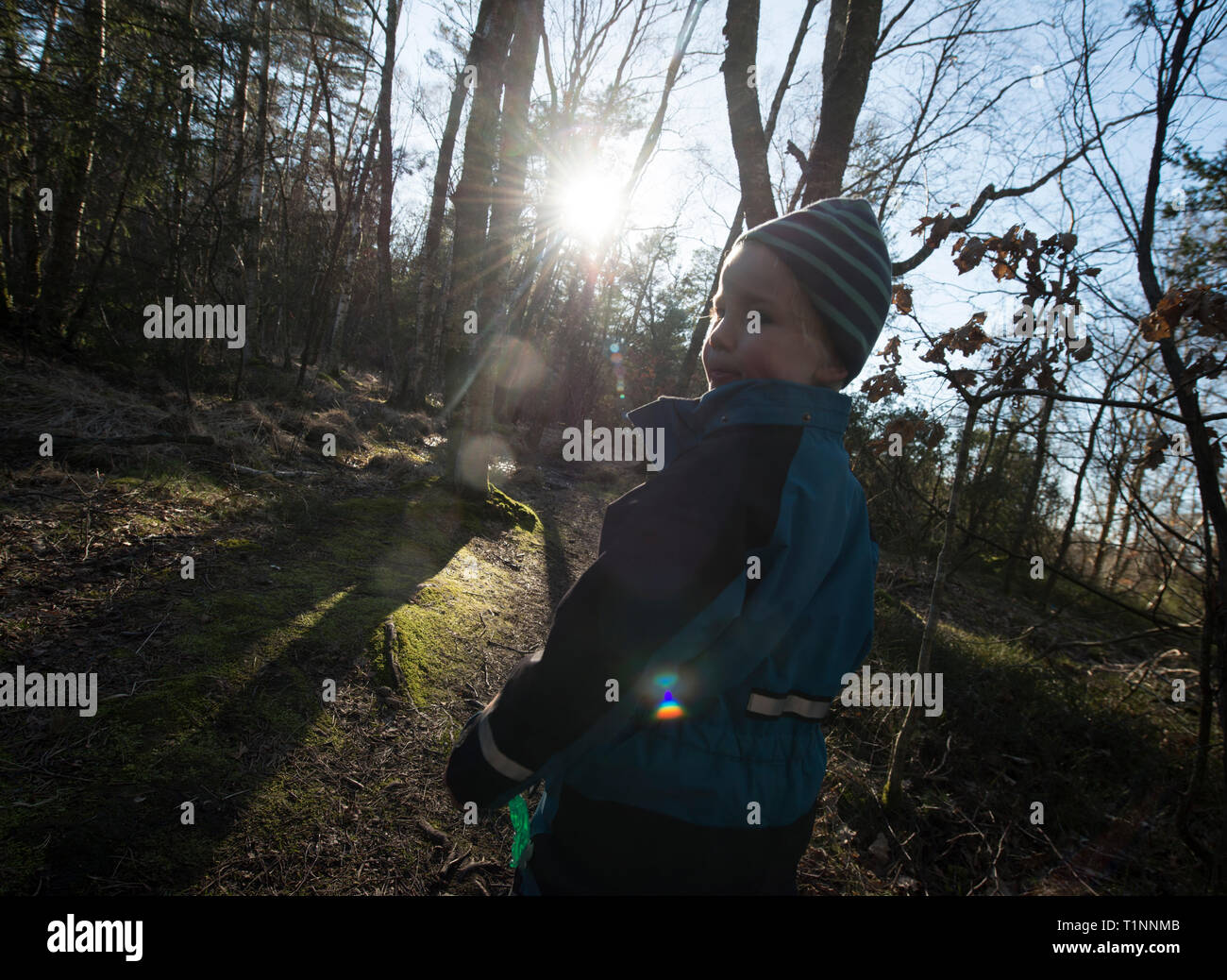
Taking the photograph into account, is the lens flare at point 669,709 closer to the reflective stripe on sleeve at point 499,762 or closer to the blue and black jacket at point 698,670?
the blue and black jacket at point 698,670

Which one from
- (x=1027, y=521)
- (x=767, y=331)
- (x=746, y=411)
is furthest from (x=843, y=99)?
(x=1027, y=521)

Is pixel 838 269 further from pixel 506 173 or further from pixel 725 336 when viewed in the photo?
pixel 506 173

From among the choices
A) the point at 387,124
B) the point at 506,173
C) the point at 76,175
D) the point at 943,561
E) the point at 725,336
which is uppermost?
the point at 387,124

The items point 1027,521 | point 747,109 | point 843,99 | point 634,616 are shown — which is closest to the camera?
point 634,616

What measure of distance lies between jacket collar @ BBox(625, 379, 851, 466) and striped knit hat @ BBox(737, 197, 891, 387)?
6.6 inches

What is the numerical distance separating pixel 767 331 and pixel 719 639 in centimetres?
68

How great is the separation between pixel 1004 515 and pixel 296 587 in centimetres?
1378

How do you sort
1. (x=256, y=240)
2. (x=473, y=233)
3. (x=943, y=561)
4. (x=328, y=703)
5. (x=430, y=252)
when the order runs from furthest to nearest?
(x=430, y=252) → (x=256, y=240) → (x=473, y=233) → (x=943, y=561) → (x=328, y=703)

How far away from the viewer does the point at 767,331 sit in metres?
1.22

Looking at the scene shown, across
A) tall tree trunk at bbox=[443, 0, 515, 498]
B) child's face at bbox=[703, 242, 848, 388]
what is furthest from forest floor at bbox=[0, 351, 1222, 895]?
child's face at bbox=[703, 242, 848, 388]

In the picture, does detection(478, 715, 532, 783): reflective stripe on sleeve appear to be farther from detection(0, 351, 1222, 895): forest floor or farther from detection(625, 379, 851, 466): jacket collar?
detection(0, 351, 1222, 895): forest floor

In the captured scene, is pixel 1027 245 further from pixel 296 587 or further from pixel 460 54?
pixel 460 54
